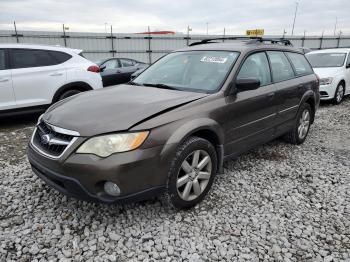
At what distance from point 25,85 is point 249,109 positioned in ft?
14.3

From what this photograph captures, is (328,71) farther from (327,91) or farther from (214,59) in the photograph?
(214,59)

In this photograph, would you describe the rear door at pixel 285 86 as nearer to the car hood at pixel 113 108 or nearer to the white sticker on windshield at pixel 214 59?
the white sticker on windshield at pixel 214 59

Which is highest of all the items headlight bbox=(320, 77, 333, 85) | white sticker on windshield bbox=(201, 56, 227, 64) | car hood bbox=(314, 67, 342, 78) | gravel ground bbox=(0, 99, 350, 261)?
white sticker on windshield bbox=(201, 56, 227, 64)

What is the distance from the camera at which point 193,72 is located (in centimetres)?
364

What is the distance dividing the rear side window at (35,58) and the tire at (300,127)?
4.65m

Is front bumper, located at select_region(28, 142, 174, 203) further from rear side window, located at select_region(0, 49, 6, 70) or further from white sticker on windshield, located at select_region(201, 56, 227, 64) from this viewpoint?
rear side window, located at select_region(0, 49, 6, 70)

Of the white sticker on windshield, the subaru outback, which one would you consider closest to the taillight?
the subaru outback

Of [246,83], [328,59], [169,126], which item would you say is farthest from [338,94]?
[169,126]

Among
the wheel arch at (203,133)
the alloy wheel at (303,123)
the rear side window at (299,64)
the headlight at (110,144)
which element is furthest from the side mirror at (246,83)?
the alloy wheel at (303,123)

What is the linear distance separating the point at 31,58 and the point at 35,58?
0.07 m

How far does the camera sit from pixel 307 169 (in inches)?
164

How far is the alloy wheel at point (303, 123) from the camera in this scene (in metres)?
5.03

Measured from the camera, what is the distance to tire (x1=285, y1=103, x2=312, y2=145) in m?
4.89

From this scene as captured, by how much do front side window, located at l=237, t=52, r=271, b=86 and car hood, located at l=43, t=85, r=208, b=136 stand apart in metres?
0.77
